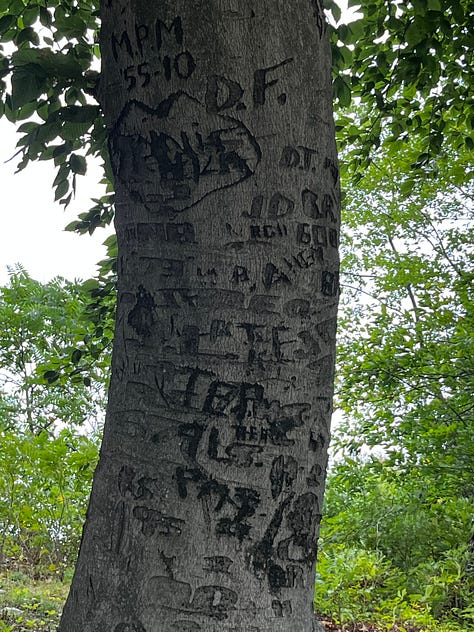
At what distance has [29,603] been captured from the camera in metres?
3.90

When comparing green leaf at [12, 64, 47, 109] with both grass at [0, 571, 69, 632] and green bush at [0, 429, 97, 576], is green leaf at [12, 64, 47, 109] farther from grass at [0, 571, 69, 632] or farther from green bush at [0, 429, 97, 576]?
green bush at [0, 429, 97, 576]

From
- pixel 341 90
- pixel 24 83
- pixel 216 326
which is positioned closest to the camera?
pixel 216 326

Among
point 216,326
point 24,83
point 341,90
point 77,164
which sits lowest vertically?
point 216,326

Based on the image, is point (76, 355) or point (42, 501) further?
point (42, 501)

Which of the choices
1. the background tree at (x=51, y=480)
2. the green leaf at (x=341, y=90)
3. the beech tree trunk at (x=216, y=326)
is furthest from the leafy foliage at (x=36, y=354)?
the beech tree trunk at (x=216, y=326)

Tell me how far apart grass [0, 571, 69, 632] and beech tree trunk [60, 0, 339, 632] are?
6.88 feet

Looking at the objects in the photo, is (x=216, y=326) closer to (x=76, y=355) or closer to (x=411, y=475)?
(x=76, y=355)

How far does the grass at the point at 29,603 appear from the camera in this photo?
3.44 metres

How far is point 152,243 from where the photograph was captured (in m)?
1.47

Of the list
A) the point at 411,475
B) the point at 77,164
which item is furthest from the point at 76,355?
the point at 411,475

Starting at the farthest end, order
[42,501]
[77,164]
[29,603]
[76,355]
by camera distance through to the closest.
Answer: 1. [42,501]
2. [29,603]
3. [76,355]
4. [77,164]

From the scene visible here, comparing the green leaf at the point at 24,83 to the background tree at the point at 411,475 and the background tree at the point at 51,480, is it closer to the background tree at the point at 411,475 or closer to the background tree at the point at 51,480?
the background tree at the point at 51,480

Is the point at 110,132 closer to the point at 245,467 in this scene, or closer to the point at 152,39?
the point at 152,39

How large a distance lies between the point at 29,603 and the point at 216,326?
3206 mm
